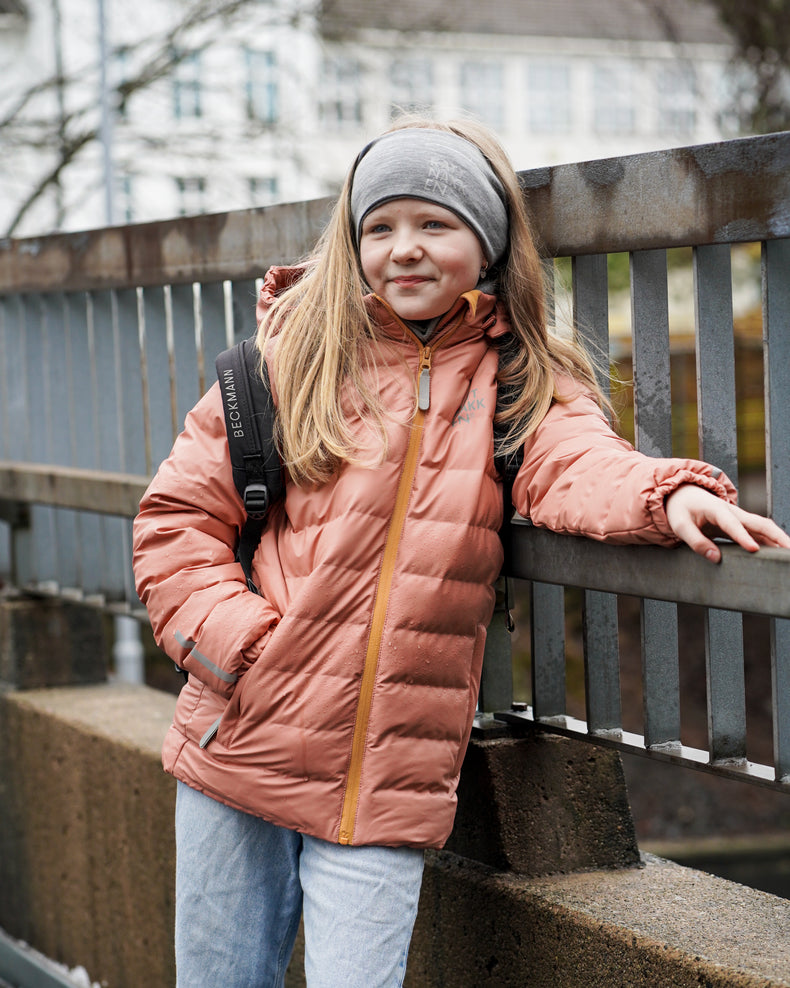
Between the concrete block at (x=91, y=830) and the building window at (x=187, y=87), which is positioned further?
the building window at (x=187, y=87)

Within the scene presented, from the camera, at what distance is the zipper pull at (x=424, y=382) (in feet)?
7.47

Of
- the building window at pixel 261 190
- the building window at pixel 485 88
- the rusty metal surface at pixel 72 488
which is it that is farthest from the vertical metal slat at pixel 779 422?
the building window at pixel 485 88

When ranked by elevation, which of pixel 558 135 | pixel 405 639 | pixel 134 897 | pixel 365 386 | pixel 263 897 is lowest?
pixel 134 897

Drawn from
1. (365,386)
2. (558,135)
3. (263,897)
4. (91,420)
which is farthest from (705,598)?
(558,135)

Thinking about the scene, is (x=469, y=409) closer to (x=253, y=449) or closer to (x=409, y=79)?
(x=253, y=449)

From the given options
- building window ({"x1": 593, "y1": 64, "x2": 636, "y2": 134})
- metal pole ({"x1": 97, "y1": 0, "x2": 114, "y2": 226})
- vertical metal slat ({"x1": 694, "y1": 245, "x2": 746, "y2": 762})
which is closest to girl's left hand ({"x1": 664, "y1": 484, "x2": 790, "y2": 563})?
vertical metal slat ({"x1": 694, "y1": 245, "x2": 746, "y2": 762})

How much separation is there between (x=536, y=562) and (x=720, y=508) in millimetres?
565

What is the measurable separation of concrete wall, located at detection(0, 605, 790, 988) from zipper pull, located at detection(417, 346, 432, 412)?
78 cm

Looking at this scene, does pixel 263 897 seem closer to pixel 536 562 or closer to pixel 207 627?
pixel 207 627

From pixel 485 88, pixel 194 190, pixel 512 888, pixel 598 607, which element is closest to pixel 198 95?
pixel 194 190

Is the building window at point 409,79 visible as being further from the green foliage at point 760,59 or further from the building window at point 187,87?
the green foliage at point 760,59

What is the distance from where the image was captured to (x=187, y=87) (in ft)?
51.3

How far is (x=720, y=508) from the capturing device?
1.88m

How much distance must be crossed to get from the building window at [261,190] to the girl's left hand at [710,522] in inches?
521
